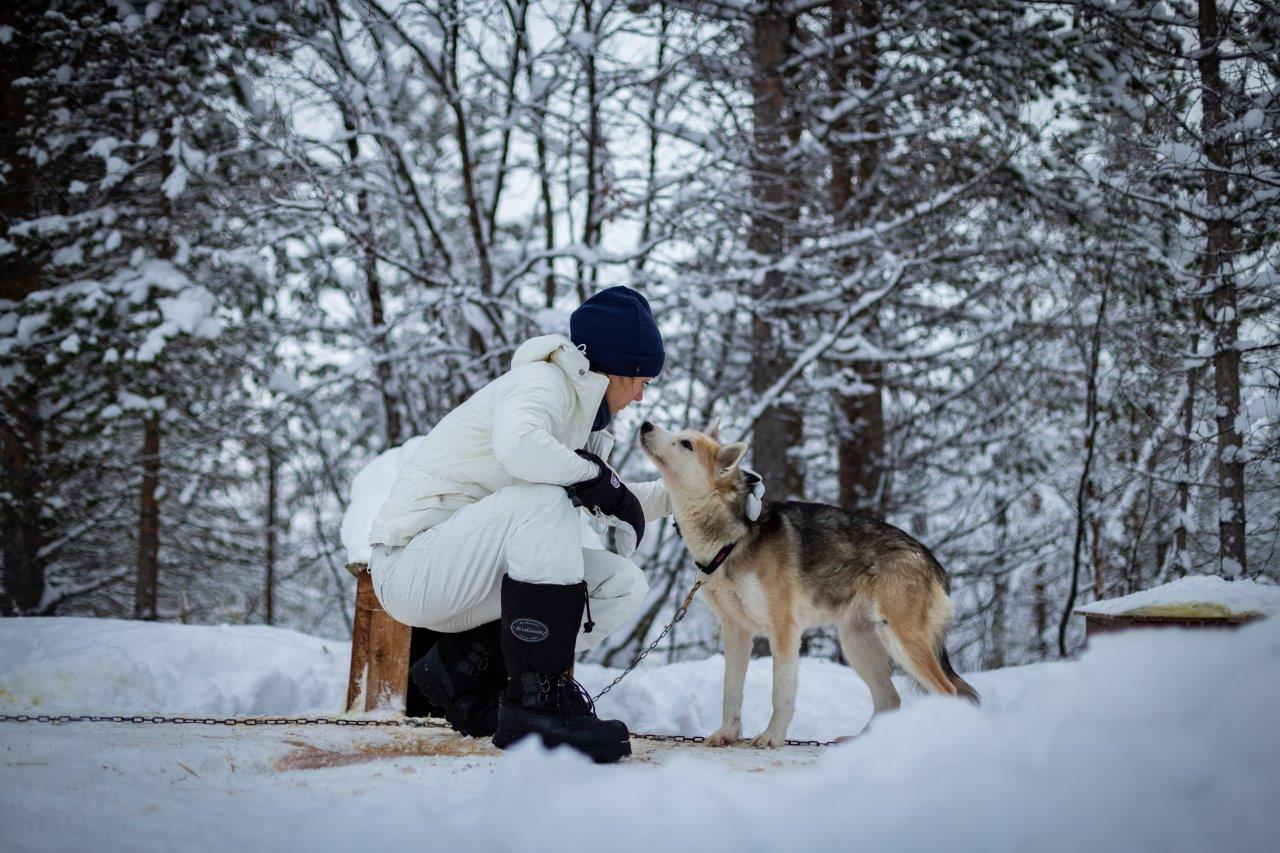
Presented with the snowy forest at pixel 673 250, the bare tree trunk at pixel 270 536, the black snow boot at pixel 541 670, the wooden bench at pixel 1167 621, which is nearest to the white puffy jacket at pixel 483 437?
the black snow boot at pixel 541 670

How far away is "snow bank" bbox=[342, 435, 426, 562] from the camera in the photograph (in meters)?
3.93

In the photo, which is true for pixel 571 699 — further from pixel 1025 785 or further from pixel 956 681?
pixel 956 681

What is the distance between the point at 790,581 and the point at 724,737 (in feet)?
2.57

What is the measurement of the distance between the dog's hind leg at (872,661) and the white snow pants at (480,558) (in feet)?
5.91

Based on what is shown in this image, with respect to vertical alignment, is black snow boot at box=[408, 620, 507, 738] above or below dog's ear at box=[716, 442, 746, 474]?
below

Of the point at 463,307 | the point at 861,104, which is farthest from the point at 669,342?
the point at 861,104

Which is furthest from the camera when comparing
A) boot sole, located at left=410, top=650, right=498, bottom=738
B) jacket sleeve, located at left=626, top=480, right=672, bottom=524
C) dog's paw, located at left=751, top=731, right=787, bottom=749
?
jacket sleeve, located at left=626, top=480, right=672, bottom=524

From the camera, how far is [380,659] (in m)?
3.75

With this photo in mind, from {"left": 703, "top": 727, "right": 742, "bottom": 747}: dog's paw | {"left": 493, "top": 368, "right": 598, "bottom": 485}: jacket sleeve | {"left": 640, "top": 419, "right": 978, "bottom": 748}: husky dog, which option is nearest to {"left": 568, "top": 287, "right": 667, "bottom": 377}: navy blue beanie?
{"left": 493, "top": 368, "right": 598, "bottom": 485}: jacket sleeve

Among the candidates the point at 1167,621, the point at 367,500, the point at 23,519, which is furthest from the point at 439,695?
the point at 23,519

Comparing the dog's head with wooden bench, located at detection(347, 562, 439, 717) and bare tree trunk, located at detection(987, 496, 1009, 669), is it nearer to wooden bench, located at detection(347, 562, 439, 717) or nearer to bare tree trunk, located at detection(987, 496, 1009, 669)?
wooden bench, located at detection(347, 562, 439, 717)

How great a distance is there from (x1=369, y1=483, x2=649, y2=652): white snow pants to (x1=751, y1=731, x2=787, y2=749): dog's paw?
4.32 feet

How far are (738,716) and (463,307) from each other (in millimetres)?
4749

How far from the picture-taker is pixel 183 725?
3184 millimetres
